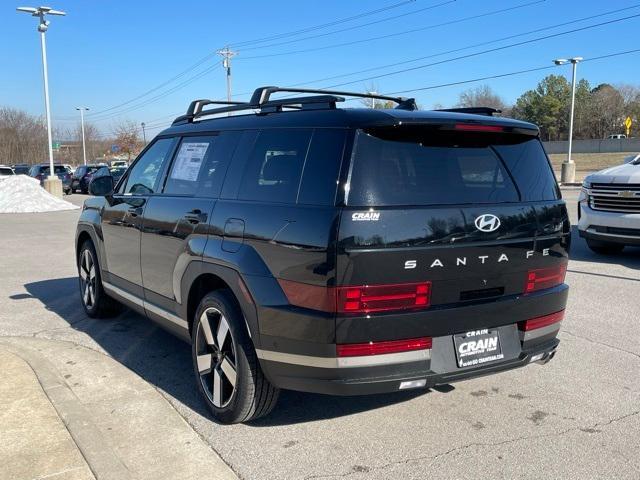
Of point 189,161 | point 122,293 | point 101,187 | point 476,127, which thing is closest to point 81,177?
point 101,187

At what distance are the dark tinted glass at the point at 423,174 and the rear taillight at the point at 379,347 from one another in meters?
0.72

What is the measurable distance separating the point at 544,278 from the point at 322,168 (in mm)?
1577

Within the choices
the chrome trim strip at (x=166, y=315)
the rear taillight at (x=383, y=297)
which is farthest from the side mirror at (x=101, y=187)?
the rear taillight at (x=383, y=297)

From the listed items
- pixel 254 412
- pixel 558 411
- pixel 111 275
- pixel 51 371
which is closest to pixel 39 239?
pixel 111 275

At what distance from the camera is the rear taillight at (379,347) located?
3.12 meters

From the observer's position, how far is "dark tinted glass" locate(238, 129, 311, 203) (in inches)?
136

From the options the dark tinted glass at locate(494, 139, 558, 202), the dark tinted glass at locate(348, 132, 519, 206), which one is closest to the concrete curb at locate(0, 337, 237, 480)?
the dark tinted glass at locate(348, 132, 519, 206)

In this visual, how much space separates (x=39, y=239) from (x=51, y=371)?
9.68 metres

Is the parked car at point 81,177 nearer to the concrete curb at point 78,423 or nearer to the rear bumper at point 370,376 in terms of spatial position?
the concrete curb at point 78,423

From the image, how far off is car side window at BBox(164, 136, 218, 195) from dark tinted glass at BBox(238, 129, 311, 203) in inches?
19.2

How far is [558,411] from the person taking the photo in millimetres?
3984

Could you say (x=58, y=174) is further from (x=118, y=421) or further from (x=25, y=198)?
(x=118, y=421)

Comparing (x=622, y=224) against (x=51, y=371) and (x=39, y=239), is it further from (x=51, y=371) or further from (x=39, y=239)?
(x=39, y=239)

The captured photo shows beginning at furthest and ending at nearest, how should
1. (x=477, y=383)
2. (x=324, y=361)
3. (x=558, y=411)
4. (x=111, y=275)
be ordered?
1. (x=111, y=275)
2. (x=477, y=383)
3. (x=558, y=411)
4. (x=324, y=361)
